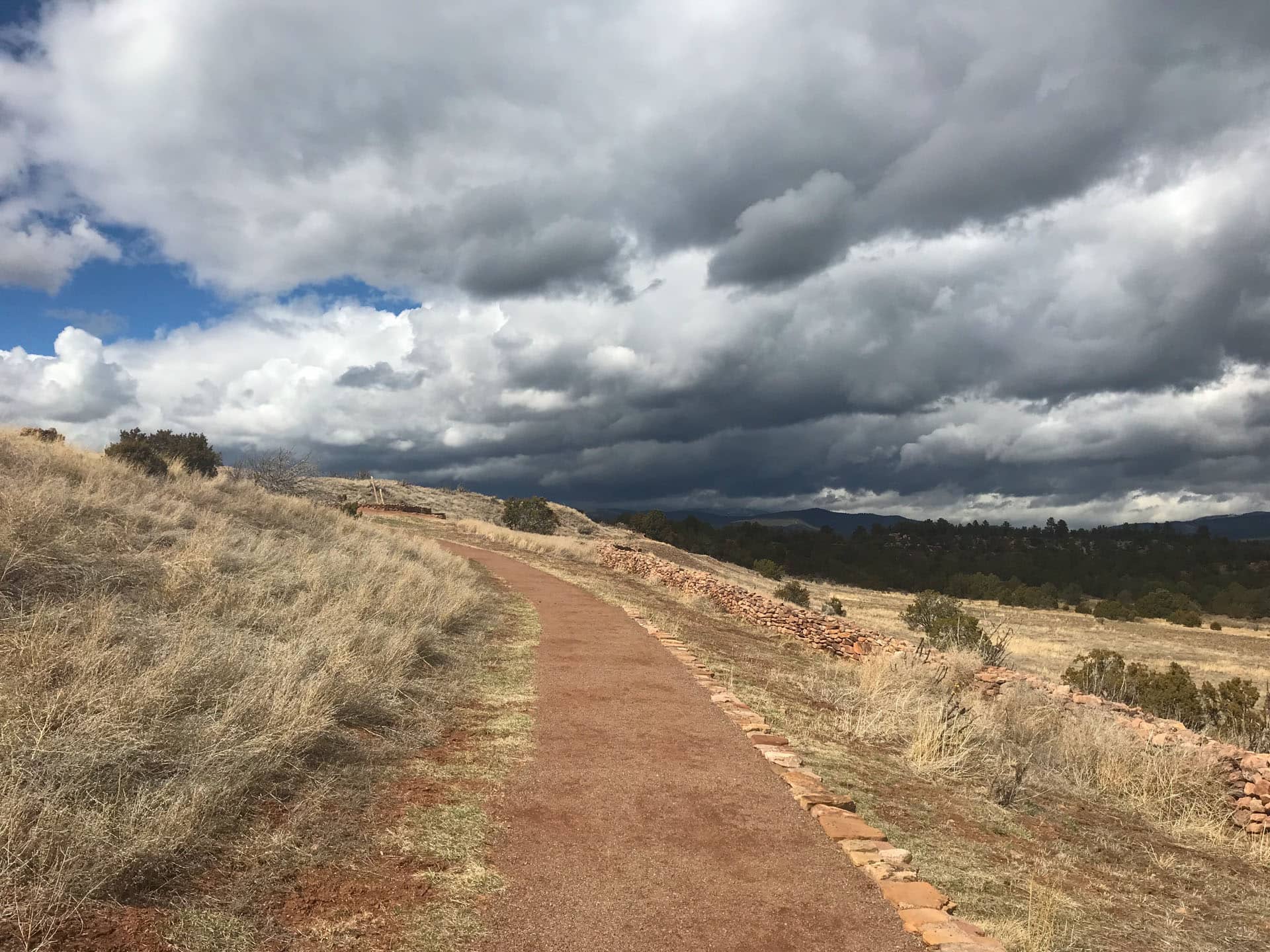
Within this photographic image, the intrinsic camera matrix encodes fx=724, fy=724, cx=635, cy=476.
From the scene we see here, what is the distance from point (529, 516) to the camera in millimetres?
49219

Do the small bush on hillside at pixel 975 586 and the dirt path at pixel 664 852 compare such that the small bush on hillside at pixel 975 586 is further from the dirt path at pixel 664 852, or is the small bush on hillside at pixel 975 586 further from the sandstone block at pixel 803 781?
the dirt path at pixel 664 852

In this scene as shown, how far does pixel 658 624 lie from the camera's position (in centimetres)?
1484

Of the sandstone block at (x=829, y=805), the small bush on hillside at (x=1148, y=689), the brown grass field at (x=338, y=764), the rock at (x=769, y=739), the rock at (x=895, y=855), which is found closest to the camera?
the brown grass field at (x=338, y=764)

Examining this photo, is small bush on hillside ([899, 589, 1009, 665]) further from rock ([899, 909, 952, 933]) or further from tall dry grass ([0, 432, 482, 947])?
rock ([899, 909, 952, 933])

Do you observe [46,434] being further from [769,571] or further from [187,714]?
[769,571]

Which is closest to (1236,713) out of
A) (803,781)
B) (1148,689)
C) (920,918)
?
(1148,689)

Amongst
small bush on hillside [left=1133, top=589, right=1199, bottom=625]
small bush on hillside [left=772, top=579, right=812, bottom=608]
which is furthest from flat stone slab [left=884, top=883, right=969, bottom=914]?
small bush on hillside [left=1133, top=589, right=1199, bottom=625]

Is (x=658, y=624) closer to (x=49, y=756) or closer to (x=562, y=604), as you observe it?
(x=562, y=604)

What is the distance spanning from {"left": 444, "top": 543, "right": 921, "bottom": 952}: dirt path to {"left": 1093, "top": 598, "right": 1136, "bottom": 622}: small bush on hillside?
46.5m

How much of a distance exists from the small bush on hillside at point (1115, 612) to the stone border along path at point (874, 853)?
152 ft

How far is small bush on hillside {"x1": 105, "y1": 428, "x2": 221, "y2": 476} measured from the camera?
55.1 feet

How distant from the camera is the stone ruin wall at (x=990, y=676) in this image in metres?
8.59

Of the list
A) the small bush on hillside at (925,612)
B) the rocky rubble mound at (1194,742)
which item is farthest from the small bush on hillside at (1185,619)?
the rocky rubble mound at (1194,742)

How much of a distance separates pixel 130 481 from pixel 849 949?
47.2 ft
